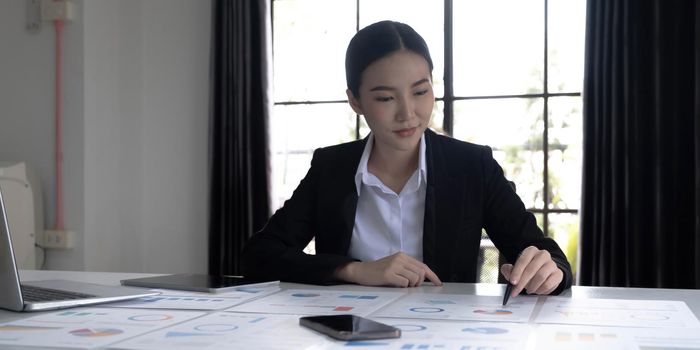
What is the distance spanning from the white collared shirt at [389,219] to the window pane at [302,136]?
224 cm

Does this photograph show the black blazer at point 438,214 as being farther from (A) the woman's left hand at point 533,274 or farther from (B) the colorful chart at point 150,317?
(B) the colorful chart at point 150,317

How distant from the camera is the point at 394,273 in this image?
5.12ft

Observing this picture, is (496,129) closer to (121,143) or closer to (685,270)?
(685,270)

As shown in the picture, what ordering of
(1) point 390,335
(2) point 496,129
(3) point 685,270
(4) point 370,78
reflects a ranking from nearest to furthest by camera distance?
(1) point 390,335 → (4) point 370,78 → (3) point 685,270 → (2) point 496,129

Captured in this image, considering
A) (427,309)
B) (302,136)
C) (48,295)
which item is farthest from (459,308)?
(302,136)

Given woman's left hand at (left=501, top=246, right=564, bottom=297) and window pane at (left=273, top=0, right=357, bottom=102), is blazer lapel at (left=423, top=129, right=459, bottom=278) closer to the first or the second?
woman's left hand at (left=501, top=246, right=564, bottom=297)

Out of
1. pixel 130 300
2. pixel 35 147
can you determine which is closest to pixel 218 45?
pixel 35 147

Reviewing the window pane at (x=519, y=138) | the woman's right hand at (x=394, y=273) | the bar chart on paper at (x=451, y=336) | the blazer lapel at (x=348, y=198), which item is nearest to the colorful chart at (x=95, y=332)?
the bar chart on paper at (x=451, y=336)

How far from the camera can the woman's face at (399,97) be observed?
1850mm

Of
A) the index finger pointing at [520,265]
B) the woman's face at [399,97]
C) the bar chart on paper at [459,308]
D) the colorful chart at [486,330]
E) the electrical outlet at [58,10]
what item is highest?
the electrical outlet at [58,10]

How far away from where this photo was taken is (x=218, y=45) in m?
4.20

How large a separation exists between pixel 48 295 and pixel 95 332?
→ 1.15 ft

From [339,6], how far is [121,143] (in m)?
1.36

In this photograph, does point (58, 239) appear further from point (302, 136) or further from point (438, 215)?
point (438, 215)
